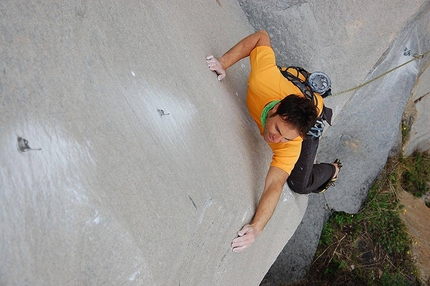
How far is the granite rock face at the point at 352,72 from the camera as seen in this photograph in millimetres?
3400

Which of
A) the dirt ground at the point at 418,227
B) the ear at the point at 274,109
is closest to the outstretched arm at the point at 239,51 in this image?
the ear at the point at 274,109

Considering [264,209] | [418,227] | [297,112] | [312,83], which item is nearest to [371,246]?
[418,227]

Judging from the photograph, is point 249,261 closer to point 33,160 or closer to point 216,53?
point 216,53

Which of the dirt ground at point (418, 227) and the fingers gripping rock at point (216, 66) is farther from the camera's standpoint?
the dirt ground at point (418, 227)

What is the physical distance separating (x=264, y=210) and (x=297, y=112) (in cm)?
56

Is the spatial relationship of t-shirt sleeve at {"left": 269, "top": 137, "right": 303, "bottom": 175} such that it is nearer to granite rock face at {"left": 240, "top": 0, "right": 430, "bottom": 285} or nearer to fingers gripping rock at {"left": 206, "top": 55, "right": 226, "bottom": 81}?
fingers gripping rock at {"left": 206, "top": 55, "right": 226, "bottom": 81}

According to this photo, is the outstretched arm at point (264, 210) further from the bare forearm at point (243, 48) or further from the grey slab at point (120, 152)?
the bare forearm at point (243, 48)

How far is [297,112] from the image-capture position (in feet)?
7.71

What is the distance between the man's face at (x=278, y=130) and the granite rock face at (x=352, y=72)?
3.77 ft

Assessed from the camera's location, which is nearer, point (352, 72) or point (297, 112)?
point (297, 112)

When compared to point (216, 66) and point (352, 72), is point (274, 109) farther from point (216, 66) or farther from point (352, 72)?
point (352, 72)

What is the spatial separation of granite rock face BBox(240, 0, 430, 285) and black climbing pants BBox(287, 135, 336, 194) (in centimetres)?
56

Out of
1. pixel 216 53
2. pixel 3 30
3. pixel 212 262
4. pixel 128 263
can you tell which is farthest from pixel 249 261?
pixel 3 30

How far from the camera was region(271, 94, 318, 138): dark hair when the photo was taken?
7.70 feet
